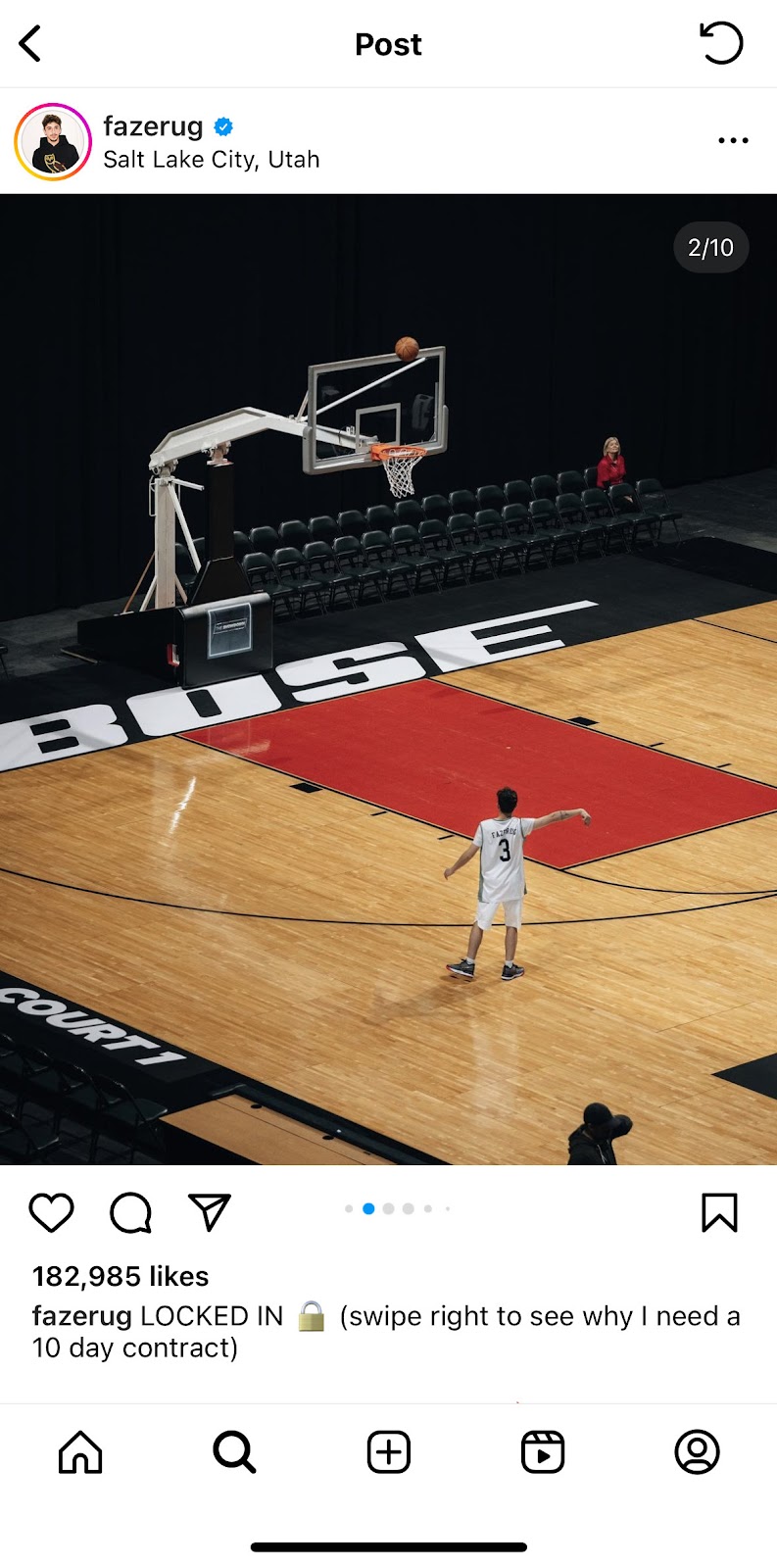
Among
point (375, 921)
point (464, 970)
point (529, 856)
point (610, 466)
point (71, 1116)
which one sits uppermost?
point (610, 466)

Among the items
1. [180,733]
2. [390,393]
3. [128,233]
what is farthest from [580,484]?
[180,733]

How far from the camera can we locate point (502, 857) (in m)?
17.3

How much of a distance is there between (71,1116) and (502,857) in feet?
12.6

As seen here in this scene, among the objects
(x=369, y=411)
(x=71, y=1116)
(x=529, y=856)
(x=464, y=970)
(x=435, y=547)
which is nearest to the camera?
(x=71, y=1116)

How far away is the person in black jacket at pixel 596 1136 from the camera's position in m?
12.3

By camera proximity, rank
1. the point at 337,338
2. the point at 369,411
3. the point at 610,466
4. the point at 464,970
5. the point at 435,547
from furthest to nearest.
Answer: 1. the point at 610,466
2. the point at 337,338
3. the point at 435,547
4. the point at 369,411
5. the point at 464,970

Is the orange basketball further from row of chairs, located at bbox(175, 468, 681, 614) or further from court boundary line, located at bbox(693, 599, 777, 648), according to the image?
court boundary line, located at bbox(693, 599, 777, 648)

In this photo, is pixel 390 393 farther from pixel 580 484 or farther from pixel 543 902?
pixel 543 902

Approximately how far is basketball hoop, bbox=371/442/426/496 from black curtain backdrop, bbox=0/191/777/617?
3949 millimetres
